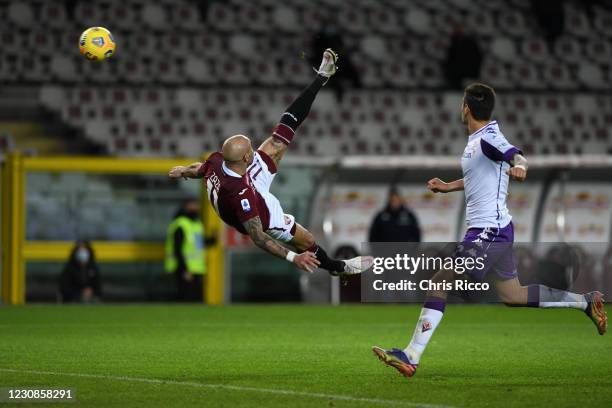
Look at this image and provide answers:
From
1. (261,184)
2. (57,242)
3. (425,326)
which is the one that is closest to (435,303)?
(425,326)

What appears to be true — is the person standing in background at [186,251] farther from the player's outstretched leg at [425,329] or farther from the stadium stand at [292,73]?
the player's outstretched leg at [425,329]

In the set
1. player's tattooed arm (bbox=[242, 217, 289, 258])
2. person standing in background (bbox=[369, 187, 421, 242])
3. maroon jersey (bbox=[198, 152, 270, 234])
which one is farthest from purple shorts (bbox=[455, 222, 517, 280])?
person standing in background (bbox=[369, 187, 421, 242])

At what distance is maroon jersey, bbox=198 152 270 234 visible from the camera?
998 centimetres

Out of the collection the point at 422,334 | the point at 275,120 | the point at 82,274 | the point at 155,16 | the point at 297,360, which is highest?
the point at 155,16

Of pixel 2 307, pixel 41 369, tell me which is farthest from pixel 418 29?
pixel 41 369

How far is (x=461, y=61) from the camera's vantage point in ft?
84.4

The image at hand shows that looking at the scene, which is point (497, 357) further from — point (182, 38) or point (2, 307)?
point (182, 38)

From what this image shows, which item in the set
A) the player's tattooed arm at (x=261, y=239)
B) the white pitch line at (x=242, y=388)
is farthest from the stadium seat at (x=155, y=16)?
the white pitch line at (x=242, y=388)

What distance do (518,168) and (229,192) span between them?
8.82ft

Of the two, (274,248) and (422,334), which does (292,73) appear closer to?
(274,248)

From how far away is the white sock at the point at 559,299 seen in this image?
29.5ft

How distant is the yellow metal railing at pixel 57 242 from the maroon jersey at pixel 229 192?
407 inches

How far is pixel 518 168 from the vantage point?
823 cm

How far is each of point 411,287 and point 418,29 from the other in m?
17.7
